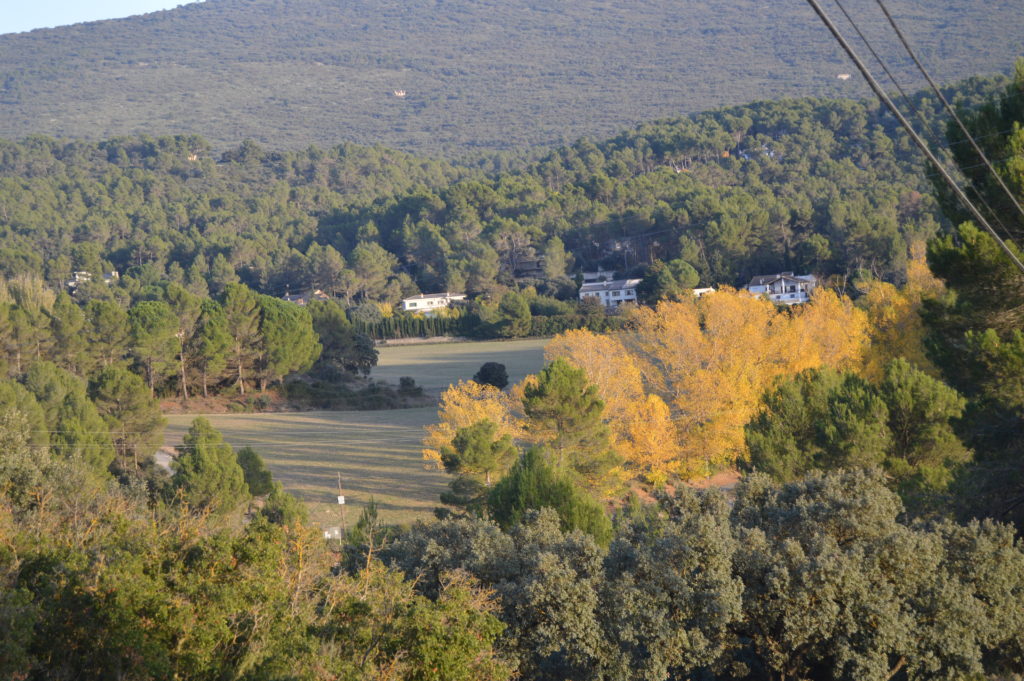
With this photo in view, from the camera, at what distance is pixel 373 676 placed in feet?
24.7

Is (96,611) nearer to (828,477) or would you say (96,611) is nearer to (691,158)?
(828,477)

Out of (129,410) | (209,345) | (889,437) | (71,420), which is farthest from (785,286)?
(71,420)

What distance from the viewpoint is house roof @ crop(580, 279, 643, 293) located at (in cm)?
6950

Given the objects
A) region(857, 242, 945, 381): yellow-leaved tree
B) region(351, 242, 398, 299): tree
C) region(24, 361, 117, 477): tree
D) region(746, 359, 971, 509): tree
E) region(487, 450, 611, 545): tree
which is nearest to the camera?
region(487, 450, 611, 545): tree

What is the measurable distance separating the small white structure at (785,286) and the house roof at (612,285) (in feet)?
28.1

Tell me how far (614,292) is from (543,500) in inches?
2126

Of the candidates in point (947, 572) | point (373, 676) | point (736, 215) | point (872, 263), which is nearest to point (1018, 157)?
point (947, 572)

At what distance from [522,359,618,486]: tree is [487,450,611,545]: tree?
7433 millimetres

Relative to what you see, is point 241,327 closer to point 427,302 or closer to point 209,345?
point 209,345

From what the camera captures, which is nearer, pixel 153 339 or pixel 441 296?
pixel 153 339

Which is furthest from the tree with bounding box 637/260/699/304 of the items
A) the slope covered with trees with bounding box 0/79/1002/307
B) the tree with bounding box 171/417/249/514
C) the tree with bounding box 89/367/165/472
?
the tree with bounding box 171/417/249/514

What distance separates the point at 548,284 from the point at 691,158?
1542 inches

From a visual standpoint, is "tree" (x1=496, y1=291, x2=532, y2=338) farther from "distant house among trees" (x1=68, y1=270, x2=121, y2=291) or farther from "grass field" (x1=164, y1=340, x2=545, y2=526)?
"distant house among trees" (x1=68, y1=270, x2=121, y2=291)

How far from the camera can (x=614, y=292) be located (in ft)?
230
